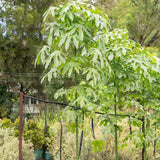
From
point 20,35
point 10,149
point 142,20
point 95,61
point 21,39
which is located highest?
point 20,35

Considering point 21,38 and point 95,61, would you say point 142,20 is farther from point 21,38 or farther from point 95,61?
point 21,38

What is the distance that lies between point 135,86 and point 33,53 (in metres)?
6.57

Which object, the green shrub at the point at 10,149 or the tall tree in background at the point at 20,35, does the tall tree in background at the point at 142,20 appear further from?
the green shrub at the point at 10,149

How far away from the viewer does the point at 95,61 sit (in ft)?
4.75

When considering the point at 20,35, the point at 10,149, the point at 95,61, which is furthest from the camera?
the point at 20,35

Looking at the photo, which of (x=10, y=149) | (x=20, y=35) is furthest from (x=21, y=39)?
(x=10, y=149)

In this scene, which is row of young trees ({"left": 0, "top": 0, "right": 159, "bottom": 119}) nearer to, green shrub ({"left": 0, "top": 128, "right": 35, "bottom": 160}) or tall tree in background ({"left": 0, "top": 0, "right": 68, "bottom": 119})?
tall tree in background ({"left": 0, "top": 0, "right": 68, "bottom": 119})

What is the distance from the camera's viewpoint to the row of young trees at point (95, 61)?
4.69 ft

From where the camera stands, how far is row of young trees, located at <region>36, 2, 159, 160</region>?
4.69 ft

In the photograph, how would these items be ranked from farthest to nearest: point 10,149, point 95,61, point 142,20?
point 142,20
point 10,149
point 95,61


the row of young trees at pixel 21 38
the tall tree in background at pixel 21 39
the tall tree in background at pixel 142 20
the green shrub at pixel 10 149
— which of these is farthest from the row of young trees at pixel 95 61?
the tall tree in background at pixel 21 39

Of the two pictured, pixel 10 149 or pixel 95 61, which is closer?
pixel 95 61

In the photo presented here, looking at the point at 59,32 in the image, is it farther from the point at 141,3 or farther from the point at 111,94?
the point at 141,3

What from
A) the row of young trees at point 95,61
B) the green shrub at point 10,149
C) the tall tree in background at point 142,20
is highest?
the tall tree in background at point 142,20
